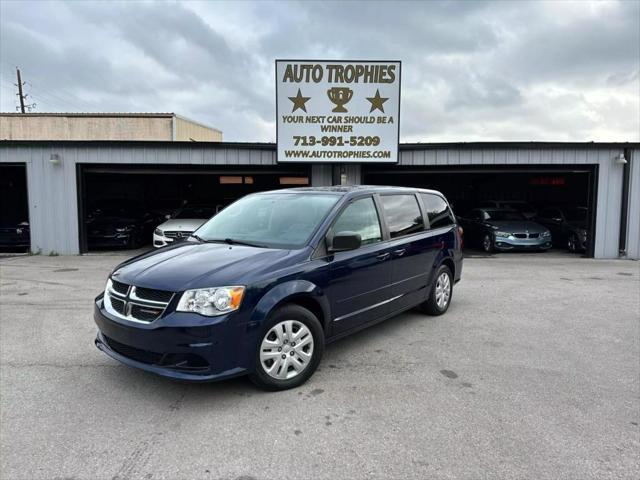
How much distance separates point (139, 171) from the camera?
14.1 m

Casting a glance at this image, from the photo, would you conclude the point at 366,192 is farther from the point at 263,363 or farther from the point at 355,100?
the point at 355,100

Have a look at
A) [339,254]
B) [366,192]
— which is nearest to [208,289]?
[339,254]

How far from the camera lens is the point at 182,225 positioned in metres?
12.2

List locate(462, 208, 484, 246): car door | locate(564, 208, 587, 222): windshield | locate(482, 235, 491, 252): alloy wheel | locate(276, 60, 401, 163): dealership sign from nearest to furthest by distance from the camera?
locate(276, 60, 401, 163): dealership sign < locate(482, 235, 491, 252): alloy wheel < locate(564, 208, 587, 222): windshield < locate(462, 208, 484, 246): car door

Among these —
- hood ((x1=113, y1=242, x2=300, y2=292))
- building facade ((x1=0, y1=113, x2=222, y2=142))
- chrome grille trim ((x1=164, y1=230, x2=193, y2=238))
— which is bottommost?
chrome grille trim ((x1=164, y1=230, x2=193, y2=238))

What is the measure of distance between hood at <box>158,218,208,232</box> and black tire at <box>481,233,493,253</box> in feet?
27.9

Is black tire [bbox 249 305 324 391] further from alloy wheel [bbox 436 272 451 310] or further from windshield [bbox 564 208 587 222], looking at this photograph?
windshield [bbox 564 208 587 222]

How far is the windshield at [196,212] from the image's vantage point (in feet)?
44.4

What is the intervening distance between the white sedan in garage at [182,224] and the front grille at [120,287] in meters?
7.15

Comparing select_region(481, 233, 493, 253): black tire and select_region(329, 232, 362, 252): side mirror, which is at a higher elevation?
select_region(329, 232, 362, 252): side mirror

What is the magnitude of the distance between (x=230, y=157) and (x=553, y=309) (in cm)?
918

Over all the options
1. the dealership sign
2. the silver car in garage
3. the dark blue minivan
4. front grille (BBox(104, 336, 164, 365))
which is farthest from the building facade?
front grille (BBox(104, 336, 164, 365))

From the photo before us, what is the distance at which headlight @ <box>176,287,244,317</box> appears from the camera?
3.28 metres

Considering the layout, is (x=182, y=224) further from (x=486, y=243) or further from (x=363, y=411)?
(x=363, y=411)
